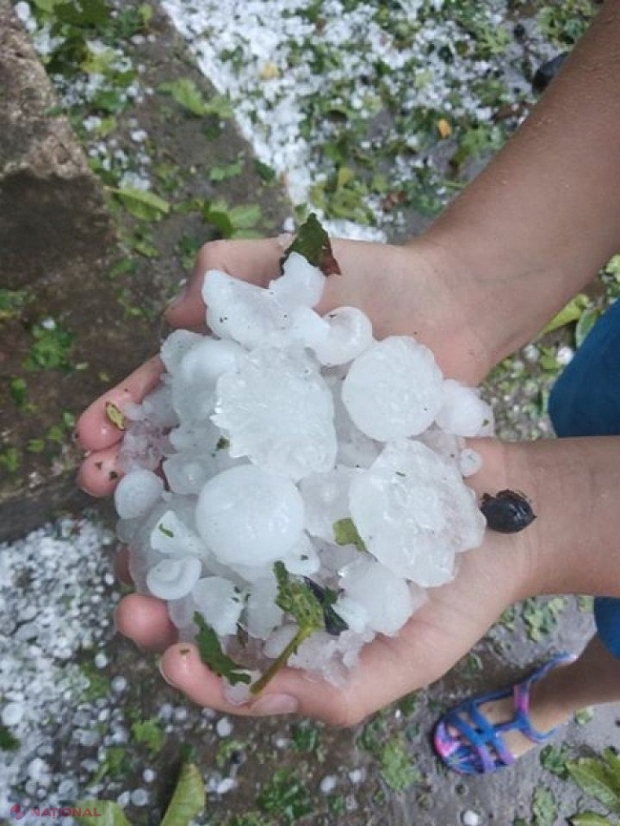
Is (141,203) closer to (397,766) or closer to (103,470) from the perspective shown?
(103,470)

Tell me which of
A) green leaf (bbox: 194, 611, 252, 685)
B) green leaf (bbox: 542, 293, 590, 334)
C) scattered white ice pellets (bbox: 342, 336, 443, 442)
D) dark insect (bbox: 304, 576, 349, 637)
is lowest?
green leaf (bbox: 542, 293, 590, 334)

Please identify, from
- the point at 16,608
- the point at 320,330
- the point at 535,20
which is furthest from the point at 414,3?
the point at 16,608

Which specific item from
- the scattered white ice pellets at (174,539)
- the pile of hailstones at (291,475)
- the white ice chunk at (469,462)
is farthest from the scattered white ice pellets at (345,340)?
the scattered white ice pellets at (174,539)

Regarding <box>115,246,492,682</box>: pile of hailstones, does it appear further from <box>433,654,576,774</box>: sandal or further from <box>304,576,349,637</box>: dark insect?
<box>433,654,576,774</box>: sandal

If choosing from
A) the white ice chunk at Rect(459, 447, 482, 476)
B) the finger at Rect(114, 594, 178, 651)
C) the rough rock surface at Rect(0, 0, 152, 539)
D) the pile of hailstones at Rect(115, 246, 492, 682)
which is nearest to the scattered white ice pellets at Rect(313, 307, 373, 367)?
the pile of hailstones at Rect(115, 246, 492, 682)

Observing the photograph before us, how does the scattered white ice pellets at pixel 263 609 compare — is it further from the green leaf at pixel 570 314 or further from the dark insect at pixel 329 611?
the green leaf at pixel 570 314

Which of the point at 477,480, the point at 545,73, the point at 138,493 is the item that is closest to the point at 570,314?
the point at 545,73
